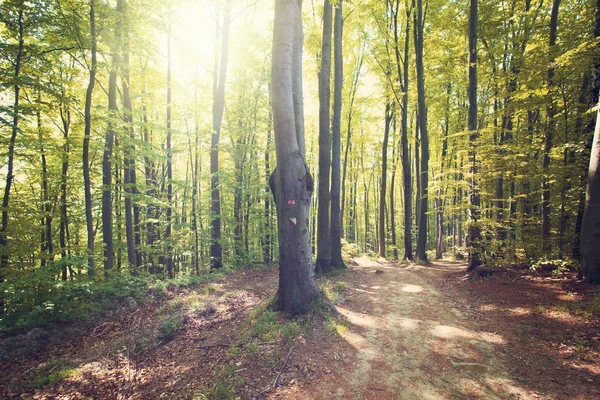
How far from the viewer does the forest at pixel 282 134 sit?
555 centimetres

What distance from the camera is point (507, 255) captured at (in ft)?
25.1

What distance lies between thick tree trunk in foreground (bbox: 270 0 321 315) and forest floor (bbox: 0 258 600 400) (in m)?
0.57

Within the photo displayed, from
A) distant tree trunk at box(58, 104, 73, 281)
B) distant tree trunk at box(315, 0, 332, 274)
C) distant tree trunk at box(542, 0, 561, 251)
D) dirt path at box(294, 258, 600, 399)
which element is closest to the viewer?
dirt path at box(294, 258, 600, 399)

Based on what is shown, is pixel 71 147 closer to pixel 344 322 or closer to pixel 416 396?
pixel 344 322

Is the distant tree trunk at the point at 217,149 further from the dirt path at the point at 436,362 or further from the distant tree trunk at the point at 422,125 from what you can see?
the distant tree trunk at the point at 422,125

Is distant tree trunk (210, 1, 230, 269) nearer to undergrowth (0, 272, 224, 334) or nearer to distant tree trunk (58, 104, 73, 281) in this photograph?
undergrowth (0, 272, 224, 334)

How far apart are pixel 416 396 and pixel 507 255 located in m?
6.92

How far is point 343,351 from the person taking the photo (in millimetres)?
4102

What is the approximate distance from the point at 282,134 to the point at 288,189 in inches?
46.9

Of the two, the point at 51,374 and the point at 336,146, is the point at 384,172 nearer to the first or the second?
the point at 336,146

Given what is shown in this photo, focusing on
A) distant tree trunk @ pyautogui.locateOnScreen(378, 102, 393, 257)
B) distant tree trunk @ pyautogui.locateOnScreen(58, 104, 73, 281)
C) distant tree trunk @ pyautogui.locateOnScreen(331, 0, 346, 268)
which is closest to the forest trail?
distant tree trunk @ pyautogui.locateOnScreen(331, 0, 346, 268)

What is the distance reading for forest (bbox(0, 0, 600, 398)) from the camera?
18.2 feet

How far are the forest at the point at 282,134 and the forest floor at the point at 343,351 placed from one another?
2.45 ft

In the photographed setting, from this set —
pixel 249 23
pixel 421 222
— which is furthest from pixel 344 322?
pixel 249 23
